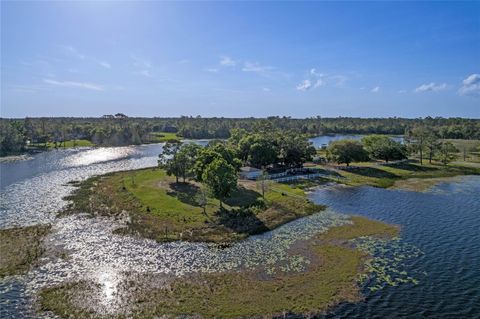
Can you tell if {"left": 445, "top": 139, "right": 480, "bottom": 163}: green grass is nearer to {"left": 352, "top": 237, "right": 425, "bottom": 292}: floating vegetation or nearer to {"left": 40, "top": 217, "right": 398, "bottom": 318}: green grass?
{"left": 352, "top": 237, "right": 425, "bottom": 292}: floating vegetation

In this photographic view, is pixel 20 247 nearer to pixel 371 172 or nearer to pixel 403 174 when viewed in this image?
pixel 371 172

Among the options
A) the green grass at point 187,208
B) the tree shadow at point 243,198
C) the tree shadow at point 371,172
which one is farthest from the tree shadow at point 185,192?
the tree shadow at point 371,172

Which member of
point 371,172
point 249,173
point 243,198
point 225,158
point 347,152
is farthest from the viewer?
point 347,152

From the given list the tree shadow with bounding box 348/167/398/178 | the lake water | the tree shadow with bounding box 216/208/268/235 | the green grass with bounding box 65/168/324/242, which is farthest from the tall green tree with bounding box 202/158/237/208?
the tree shadow with bounding box 348/167/398/178

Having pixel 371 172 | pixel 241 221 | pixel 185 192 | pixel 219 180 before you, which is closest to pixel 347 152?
pixel 371 172

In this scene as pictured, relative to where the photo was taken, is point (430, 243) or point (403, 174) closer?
point (430, 243)

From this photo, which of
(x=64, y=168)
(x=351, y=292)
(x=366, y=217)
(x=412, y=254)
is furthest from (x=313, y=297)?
(x=64, y=168)
